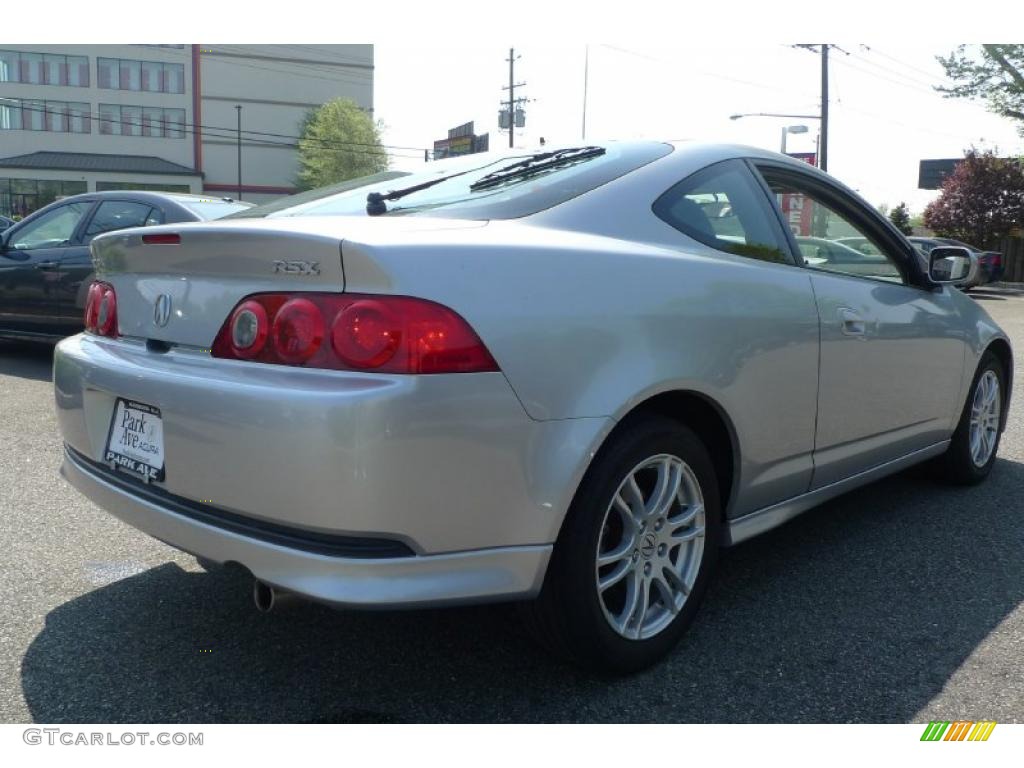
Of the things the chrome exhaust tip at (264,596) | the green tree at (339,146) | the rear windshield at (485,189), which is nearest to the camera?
the chrome exhaust tip at (264,596)

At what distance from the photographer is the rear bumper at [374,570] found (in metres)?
2.02

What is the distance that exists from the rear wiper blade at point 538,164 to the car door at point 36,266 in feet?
18.6

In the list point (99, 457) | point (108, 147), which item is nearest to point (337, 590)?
point (99, 457)

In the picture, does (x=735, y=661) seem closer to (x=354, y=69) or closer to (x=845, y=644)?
(x=845, y=644)

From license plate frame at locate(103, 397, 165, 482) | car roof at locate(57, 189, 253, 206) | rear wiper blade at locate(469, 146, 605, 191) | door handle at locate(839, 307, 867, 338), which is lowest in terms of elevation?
license plate frame at locate(103, 397, 165, 482)

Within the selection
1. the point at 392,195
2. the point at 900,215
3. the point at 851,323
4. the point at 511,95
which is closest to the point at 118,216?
the point at 392,195

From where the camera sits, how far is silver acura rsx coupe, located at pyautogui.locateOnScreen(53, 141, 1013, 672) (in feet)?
6.64

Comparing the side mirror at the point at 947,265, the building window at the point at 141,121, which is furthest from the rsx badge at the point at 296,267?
the building window at the point at 141,121

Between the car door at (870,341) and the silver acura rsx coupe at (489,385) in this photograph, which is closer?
the silver acura rsx coupe at (489,385)

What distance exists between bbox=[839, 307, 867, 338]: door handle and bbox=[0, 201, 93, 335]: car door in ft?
20.9

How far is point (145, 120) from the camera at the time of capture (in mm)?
63469

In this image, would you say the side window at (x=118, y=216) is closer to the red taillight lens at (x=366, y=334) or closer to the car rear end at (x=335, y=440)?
the car rear end at (x=335, y=440)

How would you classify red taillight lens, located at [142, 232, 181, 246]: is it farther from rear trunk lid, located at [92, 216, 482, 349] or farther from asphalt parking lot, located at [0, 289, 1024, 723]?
asphalt parking lot, located at [0, 289, 1024, 723]

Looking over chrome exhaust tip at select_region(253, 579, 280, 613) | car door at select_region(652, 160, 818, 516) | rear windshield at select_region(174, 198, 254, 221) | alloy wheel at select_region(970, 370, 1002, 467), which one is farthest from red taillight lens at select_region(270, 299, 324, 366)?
rear windshield at select_region(174, 198, 254, 221)
